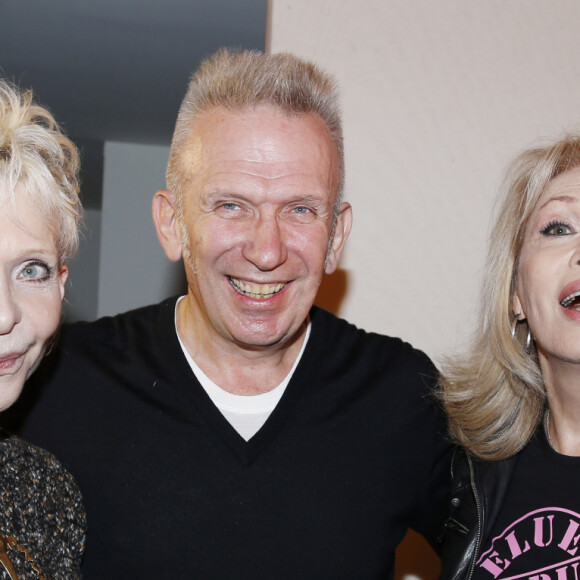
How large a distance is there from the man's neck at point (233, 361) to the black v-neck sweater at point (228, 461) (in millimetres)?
56

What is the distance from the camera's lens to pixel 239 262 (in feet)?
5.84

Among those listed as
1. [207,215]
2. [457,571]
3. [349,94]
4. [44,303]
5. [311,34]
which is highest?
[311,34]

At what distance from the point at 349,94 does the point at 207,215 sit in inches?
39.1

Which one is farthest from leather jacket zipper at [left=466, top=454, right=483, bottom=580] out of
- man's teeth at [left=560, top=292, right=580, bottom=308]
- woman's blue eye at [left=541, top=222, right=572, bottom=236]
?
woman's blue eye at [left=541, top=222, right=572, bottom=236]

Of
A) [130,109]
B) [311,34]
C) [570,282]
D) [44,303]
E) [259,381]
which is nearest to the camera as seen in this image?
[44,303]

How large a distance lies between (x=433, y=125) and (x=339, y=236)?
85 cm

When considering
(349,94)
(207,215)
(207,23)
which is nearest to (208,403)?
(207,215)

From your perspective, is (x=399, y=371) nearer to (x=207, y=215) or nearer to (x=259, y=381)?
(x=259, y=381)

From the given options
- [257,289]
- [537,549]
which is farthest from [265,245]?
[537,549]

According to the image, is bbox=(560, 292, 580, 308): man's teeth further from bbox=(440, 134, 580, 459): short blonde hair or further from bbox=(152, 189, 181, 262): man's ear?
bbox=(152, 189, 181, 262): man's ear

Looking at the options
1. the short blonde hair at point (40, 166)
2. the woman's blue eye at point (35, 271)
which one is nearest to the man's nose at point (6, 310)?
the woman's blue eye at point (35, 271)

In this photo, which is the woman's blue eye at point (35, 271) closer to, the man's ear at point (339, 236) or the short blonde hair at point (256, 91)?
the short blonde hair at point (256, 91)

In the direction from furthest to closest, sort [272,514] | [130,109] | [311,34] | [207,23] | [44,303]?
1. [130,109]
2. [207,23]
3. [311,34]
4. [272,514]
5. [44,303]

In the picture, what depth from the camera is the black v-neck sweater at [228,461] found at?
171 cm
